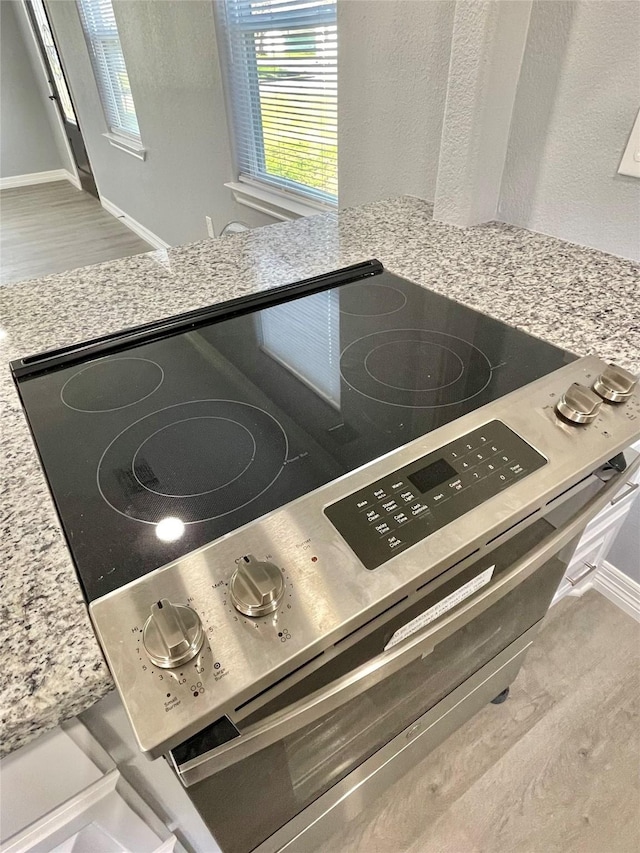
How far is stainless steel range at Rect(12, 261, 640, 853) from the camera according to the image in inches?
16.0

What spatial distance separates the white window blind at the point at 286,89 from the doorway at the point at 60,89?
Result: 3.31 meters

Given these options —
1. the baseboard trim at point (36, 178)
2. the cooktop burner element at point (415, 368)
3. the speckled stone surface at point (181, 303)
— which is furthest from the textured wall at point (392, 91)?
the baseboard trim at point (36, 178)

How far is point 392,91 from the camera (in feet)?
4.23

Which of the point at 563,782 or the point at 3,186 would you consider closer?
the point at 563,782

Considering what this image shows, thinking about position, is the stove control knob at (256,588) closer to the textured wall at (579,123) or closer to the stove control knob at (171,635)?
the stove control knob at (171,635)

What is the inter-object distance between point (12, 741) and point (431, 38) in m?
1.41

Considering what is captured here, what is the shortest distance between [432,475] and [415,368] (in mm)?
242

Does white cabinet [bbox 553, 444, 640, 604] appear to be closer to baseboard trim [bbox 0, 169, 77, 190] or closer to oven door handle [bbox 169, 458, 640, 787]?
oven door handle [bbox 169, 458, 640, 787]

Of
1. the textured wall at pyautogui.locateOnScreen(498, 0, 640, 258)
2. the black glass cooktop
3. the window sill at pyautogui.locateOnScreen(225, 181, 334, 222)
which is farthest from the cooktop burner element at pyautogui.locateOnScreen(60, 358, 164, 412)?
the window sill at pyautogui.locateOnScreen(225, 181, 334, 222)

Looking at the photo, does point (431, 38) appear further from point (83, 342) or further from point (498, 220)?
point (83, 342)

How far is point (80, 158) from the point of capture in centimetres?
513

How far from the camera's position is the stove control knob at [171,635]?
0.37 metres

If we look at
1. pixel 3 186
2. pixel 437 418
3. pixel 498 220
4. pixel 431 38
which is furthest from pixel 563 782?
pixel 3 186

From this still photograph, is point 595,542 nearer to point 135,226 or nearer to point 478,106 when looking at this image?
point 478,106
